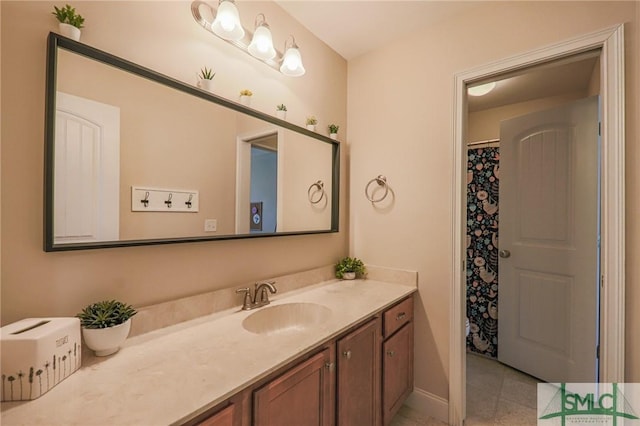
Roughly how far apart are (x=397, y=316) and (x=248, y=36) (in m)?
1.74

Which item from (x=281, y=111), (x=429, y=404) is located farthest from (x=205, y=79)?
(x=429, y=404)

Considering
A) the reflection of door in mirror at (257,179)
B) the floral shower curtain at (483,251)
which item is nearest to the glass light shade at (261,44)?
the reflection of door in mirror at (257,179)

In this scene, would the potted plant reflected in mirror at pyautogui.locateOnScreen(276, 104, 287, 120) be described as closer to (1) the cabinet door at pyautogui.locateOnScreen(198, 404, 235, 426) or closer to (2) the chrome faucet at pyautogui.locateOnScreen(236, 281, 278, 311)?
(2) the chrome faucet at pyautogui.locateOnScreen(236, 281, 278, 311)

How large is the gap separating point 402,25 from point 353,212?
1.30 meters

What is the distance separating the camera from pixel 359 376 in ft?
4.24

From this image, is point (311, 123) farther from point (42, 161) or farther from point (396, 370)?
point (396, 370)

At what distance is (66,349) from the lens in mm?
781

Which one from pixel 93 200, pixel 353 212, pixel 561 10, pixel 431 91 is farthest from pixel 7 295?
pixel 561 10

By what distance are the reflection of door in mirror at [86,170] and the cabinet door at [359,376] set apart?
40.3 inches

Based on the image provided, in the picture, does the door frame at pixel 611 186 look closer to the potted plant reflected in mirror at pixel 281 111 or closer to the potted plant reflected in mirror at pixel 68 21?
the potted plant reflected in mirror at pixel 281 111

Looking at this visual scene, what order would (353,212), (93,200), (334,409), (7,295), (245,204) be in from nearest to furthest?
(7,295), (93,200), (334,409), (245,204), (353,212)

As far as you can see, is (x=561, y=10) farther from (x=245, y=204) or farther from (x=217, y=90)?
(x=245, y=204)

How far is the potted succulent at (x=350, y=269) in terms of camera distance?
2.01m

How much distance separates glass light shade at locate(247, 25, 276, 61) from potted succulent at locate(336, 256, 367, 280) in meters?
1.41
